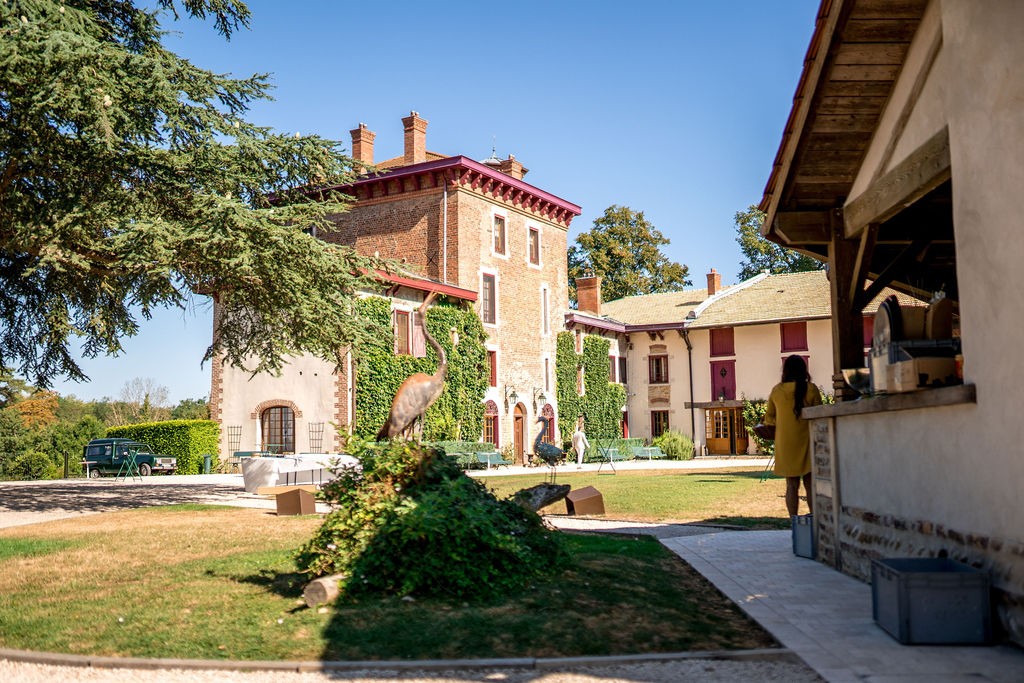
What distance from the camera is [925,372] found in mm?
6125

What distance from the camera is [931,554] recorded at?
5.98m

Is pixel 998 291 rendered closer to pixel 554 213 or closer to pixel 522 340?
pixel 522 340

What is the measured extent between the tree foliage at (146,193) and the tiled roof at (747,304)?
27.6 m

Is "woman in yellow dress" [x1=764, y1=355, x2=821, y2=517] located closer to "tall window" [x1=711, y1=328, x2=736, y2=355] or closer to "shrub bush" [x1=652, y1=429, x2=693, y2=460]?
"shrub bush" [x1=652, y1=429, x2=693, y2=460]

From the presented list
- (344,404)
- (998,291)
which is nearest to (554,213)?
(344,404)

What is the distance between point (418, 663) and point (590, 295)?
40002 millimetres

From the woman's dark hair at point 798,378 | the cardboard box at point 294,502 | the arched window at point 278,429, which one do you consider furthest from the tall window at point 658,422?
the woman's dark hair at point 798,378

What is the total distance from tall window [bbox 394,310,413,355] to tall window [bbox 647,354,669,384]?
1793 centimetres

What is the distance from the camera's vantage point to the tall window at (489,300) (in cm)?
3584

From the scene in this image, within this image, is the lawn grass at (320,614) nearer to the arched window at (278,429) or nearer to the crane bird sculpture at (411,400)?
the crane bird sculpture at (411,400)

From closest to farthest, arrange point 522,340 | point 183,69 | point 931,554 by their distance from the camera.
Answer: point 931,554
point 183,69
point 522,340

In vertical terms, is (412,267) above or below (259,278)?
above

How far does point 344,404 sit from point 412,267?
23.7ft

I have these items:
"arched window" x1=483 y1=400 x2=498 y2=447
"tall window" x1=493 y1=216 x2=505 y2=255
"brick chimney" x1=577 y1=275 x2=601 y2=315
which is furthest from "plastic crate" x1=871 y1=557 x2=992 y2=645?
"brick chimney" x1=577 y1=275 x2=601 y2=315
